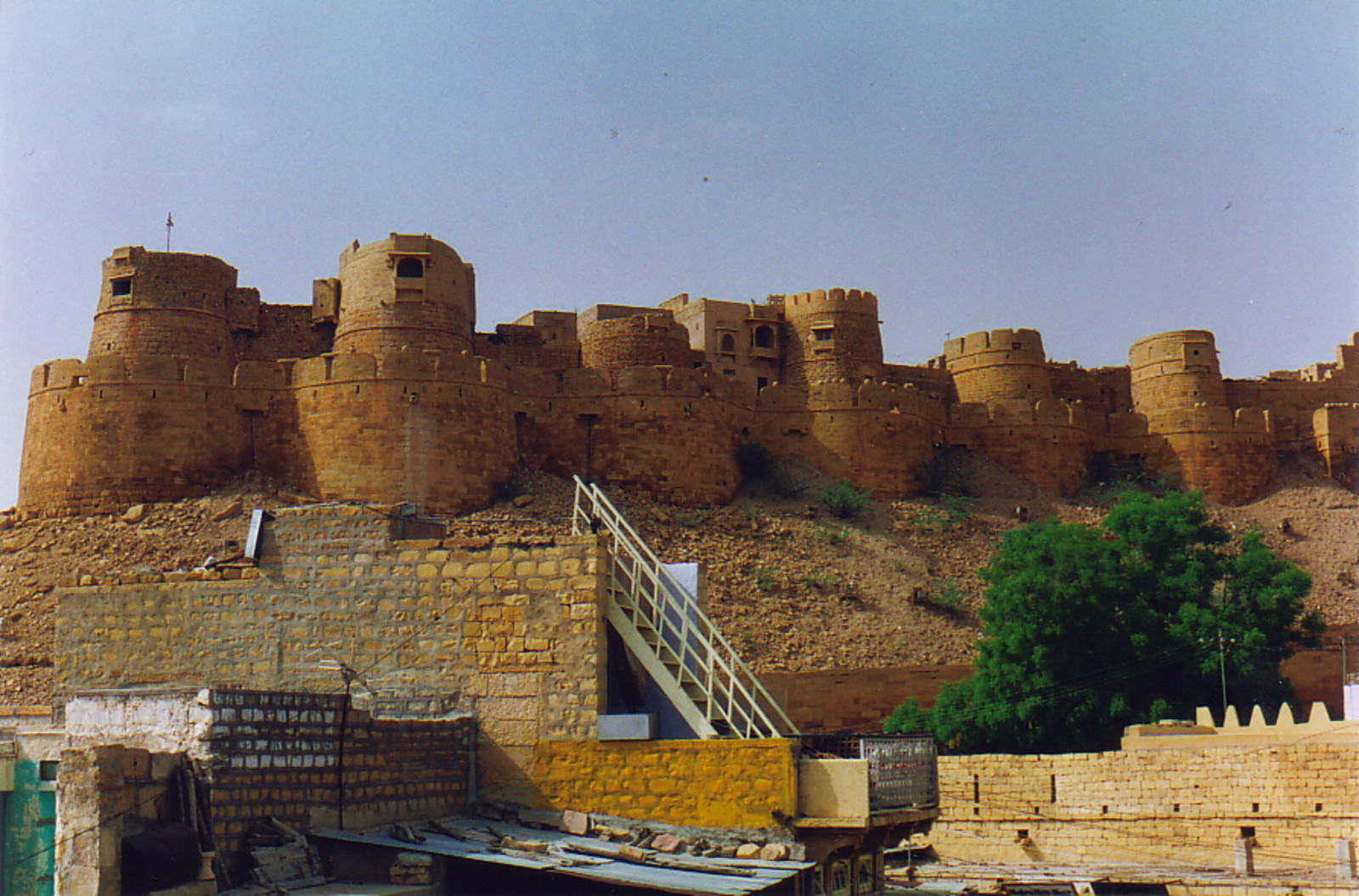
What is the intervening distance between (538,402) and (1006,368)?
1135cm

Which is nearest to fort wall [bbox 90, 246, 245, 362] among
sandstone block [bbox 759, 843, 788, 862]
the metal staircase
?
the metal staircase

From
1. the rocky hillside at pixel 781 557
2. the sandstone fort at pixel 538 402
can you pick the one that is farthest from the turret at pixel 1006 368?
the rocky hillside at pixel 781 557

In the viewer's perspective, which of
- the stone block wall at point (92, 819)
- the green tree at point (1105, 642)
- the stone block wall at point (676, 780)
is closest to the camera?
the stone block wall at point (92, 819)

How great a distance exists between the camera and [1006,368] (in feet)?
113

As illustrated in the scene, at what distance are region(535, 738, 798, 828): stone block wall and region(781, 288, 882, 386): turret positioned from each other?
2462 centimetres

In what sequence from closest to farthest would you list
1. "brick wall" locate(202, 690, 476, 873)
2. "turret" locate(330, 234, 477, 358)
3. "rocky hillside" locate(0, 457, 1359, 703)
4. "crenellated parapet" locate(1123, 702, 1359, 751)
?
"brick wall" locate(202, 690, 476, 873), "crenellated parapet" locate(1123, 702, 1359, 751), "rocky hillside" locate(0, 457, 1359, 703), "turret" locate(330, 234, 477, 358)

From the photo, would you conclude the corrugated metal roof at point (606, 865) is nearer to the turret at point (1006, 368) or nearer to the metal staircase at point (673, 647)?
the metal staircase at point (673, 647)

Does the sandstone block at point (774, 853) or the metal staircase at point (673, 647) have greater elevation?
the metal staircase at point (673, 647)

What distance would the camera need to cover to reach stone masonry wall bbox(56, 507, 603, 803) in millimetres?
9789

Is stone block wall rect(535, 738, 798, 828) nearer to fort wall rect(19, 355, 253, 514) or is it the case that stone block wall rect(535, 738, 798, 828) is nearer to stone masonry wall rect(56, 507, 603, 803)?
stone masonry wall rect(56, 507, 603, 803)

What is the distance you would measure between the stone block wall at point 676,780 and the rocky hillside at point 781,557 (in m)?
12.4

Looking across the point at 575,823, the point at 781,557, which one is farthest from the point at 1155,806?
the point at 781,557

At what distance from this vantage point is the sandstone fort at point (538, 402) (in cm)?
2641

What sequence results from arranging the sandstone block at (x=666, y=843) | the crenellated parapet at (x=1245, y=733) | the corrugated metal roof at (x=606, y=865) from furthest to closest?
1. the crenellated parapet at (x=1245, y=733)
2. the sandstone block at (x=666, y=843)
3. the corrugated metal roof at (x=606, y=865)
